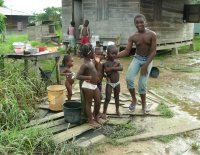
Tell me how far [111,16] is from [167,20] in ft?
10.2

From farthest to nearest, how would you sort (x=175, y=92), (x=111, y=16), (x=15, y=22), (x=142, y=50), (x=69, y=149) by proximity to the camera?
(x=15, y=22)
(x=111, y=16)
(x=175, y=92)
(x=142, y=50)
(x=69, y=149)

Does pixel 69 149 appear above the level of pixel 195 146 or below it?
above

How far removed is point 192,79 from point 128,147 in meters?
5.37

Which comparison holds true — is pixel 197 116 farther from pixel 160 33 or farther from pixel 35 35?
pixel 35 35

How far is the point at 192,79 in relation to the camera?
9234 millimetres

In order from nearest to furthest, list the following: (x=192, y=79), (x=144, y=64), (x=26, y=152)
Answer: (x=26, y=152), (x=144, y=64), (x=192, y=79)

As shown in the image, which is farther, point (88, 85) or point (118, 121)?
point (118, 121)

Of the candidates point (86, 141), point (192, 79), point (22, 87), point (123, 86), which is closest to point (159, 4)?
point (192, 79)

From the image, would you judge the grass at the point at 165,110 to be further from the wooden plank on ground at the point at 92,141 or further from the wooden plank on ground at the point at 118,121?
the wooden plank on ground at the point at 92,141

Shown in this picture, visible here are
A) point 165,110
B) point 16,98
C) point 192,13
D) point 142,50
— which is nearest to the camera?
point 16,98

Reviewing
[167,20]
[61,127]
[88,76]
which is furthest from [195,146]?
[167,20]

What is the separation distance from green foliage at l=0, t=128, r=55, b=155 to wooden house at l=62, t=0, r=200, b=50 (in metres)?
9.56

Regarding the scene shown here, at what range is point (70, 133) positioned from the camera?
4.69m

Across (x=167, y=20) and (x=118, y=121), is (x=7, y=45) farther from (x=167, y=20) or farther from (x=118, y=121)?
(x=167, y=20)
